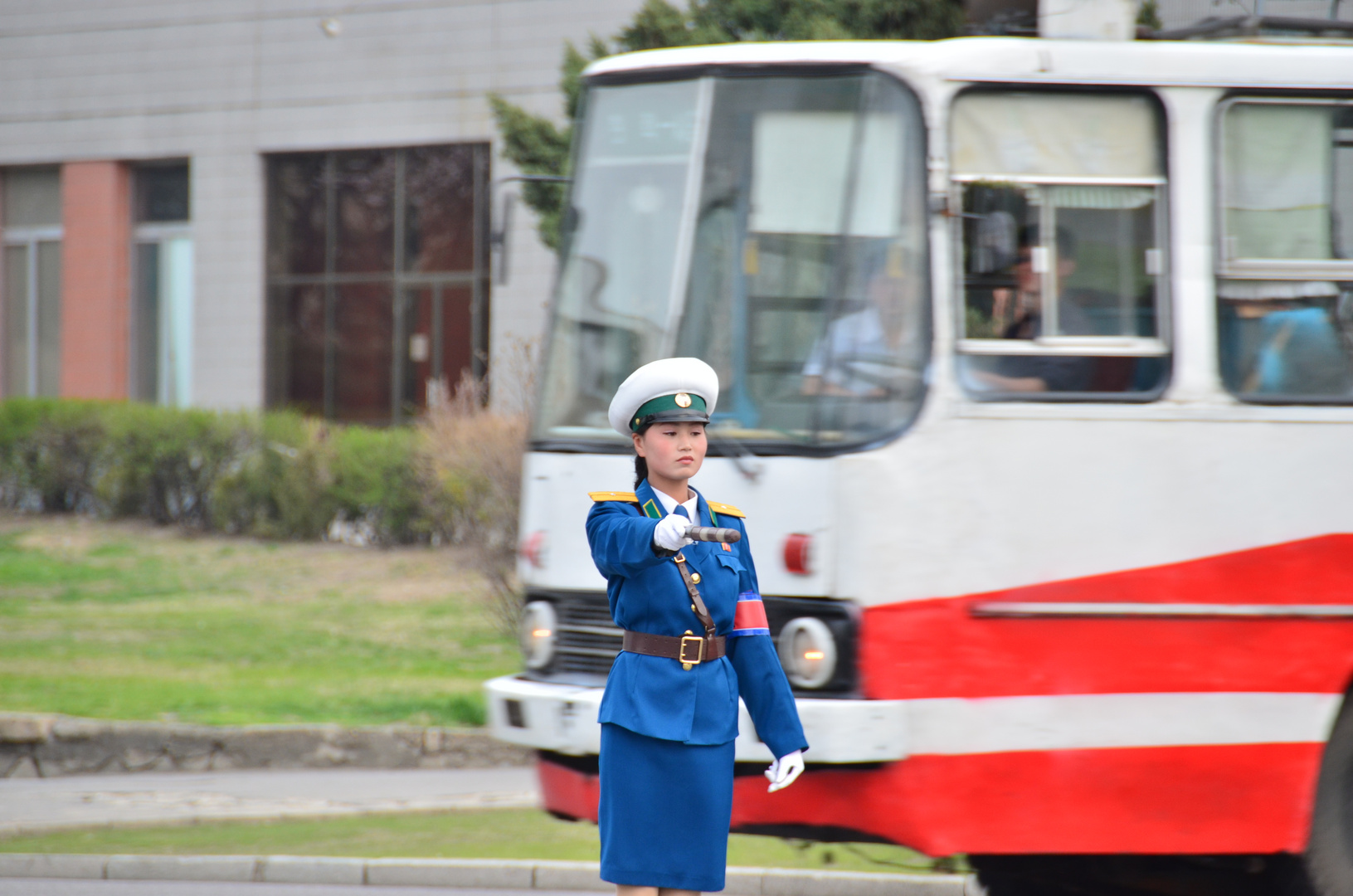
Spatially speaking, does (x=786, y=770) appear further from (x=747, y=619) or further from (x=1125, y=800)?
(x=1125, y=800)

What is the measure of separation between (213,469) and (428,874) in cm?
1370

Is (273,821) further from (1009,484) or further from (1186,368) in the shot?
(1186,368)

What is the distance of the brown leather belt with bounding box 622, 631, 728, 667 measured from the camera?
12.9 feet

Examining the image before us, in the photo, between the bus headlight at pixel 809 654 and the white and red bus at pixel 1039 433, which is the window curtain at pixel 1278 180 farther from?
the bus headlight at pixel 809 654

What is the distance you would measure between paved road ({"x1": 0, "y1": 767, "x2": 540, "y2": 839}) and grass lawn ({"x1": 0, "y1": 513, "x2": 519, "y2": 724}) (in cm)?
67

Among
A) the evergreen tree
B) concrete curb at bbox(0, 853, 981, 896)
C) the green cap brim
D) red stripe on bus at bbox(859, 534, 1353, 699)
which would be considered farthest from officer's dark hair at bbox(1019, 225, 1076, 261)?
the evergreen tree

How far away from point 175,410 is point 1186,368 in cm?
1740

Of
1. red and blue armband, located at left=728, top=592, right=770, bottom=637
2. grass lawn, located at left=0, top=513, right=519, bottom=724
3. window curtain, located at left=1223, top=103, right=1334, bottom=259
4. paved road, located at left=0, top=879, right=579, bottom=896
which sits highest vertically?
window curtain, located at left=1223, top=103, right=1334, bottom=259

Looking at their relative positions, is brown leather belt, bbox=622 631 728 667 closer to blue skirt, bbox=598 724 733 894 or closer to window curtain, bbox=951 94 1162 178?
blue skirt, bbox=598 724 733 894

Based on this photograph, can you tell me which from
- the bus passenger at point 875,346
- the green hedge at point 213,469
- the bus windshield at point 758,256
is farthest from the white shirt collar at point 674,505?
the green hedge at point 213,469

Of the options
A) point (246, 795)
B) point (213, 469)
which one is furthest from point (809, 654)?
point (213, 469)

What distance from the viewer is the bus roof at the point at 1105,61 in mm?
5141

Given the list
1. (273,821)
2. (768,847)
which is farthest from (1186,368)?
(273,821)

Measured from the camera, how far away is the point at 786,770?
12.9 feet
